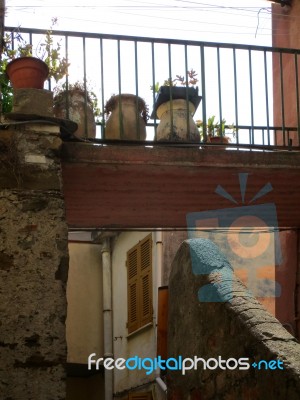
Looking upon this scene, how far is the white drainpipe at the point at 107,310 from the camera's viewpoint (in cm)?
1333

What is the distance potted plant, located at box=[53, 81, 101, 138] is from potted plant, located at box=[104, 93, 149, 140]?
0.67 feet

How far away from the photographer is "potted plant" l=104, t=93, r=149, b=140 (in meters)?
6.91

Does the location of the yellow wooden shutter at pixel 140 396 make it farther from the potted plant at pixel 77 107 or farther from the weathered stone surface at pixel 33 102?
the weathered stone surface at pixel 33 102

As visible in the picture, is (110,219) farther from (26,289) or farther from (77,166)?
(26,289)

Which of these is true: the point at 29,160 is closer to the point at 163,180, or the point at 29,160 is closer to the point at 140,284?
the point at 163,180

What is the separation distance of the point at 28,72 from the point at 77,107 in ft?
1.99

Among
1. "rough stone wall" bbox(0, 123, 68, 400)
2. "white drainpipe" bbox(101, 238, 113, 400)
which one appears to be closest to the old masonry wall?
"rough stone wall" bbox(0, 123, 68, 400)

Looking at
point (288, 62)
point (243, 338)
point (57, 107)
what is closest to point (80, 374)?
point (288, 62)

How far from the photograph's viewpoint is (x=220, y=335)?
591cm

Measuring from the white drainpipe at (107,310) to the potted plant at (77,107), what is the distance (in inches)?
290

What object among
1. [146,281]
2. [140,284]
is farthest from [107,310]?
[146,281]

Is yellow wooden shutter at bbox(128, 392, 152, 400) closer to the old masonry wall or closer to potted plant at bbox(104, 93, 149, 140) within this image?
potted plant at bbox(104, 93, 149, 140)

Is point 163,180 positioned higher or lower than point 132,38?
lower

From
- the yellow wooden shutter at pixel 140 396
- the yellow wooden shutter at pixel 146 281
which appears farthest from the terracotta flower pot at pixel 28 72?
the yellow wooden shutter at pixel 140 396
